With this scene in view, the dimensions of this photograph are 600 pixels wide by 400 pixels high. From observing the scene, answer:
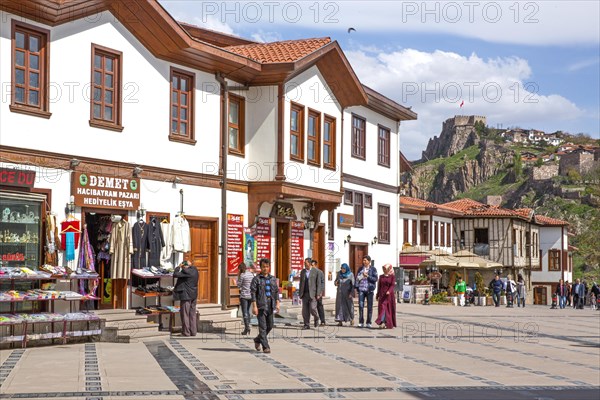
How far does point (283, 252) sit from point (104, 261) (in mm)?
7505

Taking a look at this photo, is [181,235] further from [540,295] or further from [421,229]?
[540,295]

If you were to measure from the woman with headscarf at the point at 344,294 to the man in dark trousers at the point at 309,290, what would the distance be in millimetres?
1215

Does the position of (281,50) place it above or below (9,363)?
above

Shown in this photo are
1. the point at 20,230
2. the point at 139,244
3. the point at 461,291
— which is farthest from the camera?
the point at 461,291

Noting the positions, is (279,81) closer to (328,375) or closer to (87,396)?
(328,375)

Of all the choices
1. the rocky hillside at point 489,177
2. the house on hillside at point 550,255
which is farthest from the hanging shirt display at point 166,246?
the rocky hillside at point 489,177

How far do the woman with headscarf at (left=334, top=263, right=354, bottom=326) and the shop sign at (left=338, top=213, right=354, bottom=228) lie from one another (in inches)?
276

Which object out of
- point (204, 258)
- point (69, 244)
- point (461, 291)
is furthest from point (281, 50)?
point (461, 291)

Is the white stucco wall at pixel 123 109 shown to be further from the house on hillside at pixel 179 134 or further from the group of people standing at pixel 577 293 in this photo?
the group of people standing at pixel 577 293

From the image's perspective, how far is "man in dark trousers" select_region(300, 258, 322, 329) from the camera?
22188mm

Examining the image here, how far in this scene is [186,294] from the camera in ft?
62.4

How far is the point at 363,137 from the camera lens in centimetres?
3269

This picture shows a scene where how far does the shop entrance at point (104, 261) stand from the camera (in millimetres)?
19547

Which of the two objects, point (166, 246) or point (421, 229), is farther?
point (421, 229)
